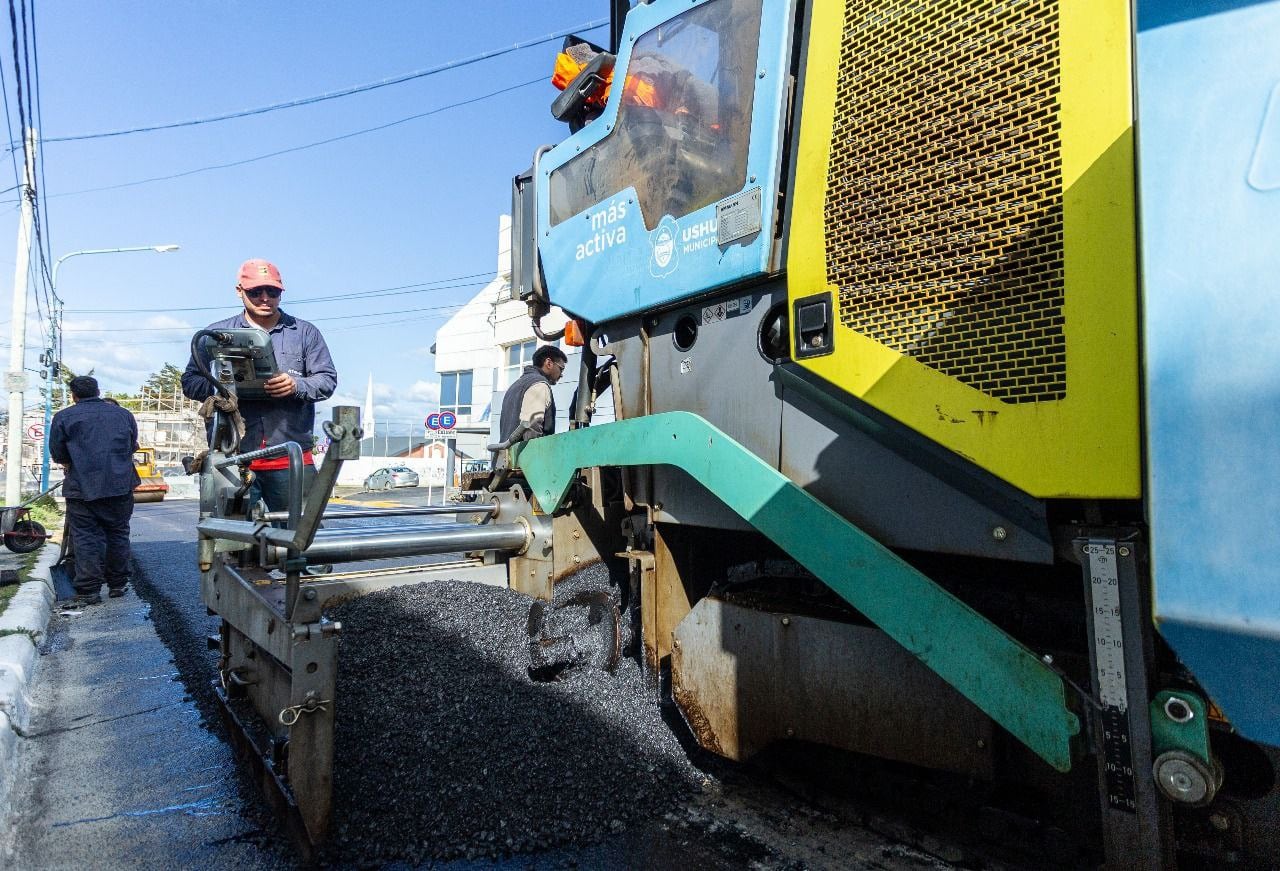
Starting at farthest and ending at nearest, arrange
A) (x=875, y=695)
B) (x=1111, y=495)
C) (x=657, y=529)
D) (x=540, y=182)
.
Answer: (x=540, y=182) → (x=657, y=529) → (x=875, y=695) → (x=1111, y=495)

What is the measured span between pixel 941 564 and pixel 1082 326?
0.89 metres

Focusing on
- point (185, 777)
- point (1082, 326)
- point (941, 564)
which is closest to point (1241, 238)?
point (1082, 326)

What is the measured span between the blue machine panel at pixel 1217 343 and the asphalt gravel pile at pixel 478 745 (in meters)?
1.78

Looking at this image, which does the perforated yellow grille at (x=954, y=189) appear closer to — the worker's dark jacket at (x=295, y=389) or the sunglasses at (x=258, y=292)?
the worker's dark jacket at (x=295, y=389)

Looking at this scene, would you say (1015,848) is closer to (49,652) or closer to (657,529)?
(657,529)

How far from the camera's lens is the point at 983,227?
5.73ft

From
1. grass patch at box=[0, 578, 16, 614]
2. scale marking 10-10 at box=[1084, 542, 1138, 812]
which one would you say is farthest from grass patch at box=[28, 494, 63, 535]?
scale marking 10-10 at box=[1084, 542, 1138, 812]

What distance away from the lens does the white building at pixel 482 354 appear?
21445 mm

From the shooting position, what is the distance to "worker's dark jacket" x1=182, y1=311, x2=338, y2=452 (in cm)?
381

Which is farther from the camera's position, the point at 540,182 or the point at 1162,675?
the point at 540,182

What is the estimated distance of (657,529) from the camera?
2.81 metres

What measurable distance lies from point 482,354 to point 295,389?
20411 millimetres

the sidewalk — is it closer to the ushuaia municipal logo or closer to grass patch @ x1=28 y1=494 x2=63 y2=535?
the ushuaia municipal logo

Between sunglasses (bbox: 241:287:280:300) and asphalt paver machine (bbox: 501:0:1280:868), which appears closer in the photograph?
asphalt paver machine (bbox: 501:0:1280:868)
